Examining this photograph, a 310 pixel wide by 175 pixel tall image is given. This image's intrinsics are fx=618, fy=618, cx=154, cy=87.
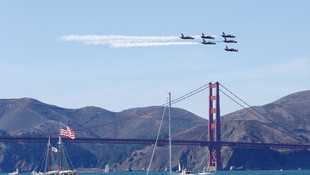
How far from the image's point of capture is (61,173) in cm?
10525

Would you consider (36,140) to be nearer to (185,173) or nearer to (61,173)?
(185,173)

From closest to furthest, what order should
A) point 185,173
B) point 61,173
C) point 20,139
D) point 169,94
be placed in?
1. point 169,94
2. point 61,173
3. point 185,173
4. point 20,139

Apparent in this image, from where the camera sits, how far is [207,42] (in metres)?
106

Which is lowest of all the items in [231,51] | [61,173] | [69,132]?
[61,173]

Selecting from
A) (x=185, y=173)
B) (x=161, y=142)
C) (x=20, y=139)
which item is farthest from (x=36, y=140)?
(x=185, y=173)

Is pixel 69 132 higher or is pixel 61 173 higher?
pixel 69 132

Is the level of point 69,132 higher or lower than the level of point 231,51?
lower

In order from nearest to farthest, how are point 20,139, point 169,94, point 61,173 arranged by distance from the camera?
point 169,94 < point 61,173 < point 20,139

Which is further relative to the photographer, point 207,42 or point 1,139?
point 1,139

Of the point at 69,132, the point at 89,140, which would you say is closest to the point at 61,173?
the point at 69,132

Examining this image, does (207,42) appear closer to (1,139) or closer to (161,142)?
(161,142)

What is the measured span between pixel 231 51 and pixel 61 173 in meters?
36.1

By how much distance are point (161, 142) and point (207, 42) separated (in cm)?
→ 9746

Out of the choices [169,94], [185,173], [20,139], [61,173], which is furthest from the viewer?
[20,139]
